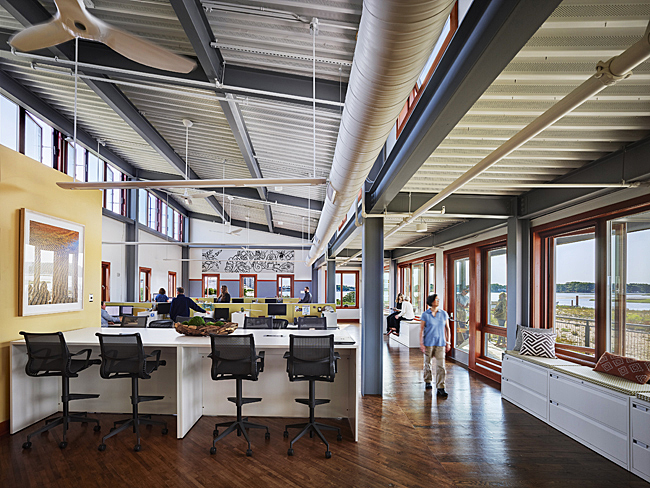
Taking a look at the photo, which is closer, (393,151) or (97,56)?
(393,151)

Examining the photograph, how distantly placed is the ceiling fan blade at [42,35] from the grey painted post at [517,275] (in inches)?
236

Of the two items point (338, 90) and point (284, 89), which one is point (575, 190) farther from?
point (284, 89)

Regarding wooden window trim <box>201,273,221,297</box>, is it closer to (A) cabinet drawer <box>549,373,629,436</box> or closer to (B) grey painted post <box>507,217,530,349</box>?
(B) grey painted post <box>507,217,530,349</box>

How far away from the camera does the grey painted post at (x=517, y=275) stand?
6.19 metres

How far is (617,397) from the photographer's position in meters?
3.72

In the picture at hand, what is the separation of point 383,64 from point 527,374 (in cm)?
475

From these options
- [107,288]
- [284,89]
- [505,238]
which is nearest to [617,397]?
[505,238]

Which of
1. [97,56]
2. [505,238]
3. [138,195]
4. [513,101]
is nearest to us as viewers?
[513,101]

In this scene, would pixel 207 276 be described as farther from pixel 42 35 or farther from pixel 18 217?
pixel 42 35

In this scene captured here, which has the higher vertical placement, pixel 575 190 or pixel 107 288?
pixel 575 190

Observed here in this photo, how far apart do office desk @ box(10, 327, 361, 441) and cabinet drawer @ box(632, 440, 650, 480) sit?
2.55 meters

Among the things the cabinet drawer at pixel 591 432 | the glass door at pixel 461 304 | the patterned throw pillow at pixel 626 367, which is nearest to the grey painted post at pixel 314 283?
the glass door at pixel 461 304

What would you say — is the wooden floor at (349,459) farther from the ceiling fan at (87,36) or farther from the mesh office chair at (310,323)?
the ceiling fan at (87,36)

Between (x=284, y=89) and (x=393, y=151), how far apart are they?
1353 millimetres
